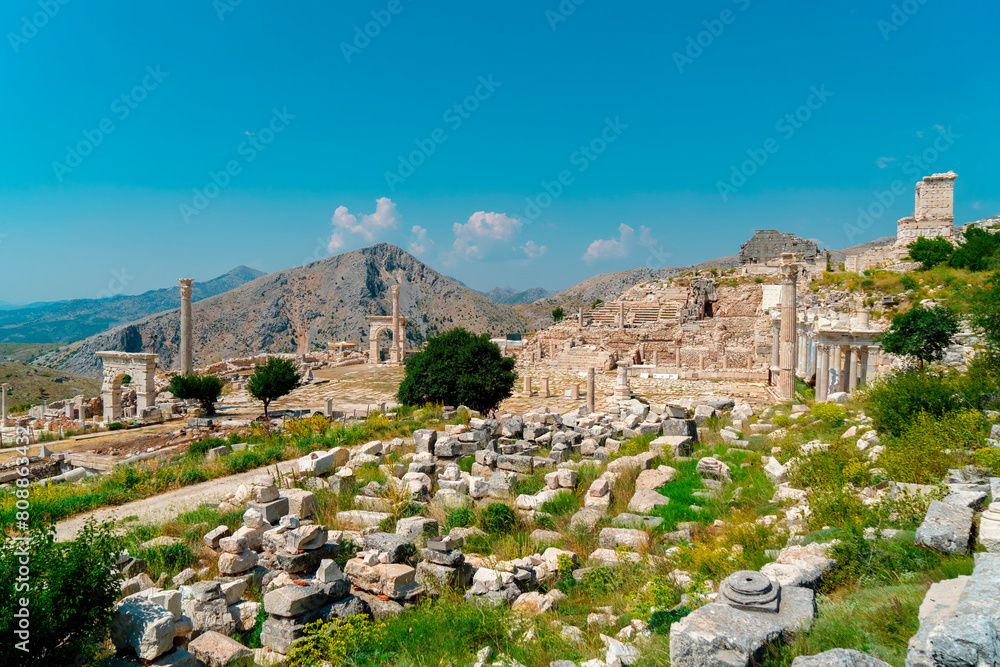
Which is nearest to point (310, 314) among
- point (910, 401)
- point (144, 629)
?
point (910, 401)

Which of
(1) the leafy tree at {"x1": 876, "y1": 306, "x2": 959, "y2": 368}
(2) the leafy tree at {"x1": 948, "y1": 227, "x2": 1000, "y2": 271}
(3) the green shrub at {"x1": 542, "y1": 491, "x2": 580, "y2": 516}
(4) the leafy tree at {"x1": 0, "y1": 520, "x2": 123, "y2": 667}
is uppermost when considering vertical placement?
(2) the leafy tree at {"x1": 948, "y1": 227, "x2": 1000, "y2": 271}

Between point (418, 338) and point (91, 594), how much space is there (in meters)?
102

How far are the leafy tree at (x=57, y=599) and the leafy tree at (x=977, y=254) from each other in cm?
3406

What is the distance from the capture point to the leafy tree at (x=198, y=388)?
71.9ft

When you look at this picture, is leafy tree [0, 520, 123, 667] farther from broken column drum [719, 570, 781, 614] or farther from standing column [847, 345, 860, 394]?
standing column [847, 345, 860, 394]

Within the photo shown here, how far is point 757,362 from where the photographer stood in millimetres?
32344

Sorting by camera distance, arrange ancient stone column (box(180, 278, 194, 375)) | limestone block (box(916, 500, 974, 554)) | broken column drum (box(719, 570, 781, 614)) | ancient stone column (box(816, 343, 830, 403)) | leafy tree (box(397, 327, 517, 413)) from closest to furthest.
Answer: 1. broken column drum (box(719, 570, 781, 614))
2. limestone block (box(916, 500, 974, 554))
3. leafy tree (box(397, 327, 517, 413))
4. ancient stone column (box(816, 343, 830, 403))
5. ancient stone column (box(180, 278, 194, 375))

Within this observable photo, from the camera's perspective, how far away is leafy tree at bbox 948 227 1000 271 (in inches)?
1054

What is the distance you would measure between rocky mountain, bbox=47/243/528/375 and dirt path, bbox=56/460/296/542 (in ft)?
268

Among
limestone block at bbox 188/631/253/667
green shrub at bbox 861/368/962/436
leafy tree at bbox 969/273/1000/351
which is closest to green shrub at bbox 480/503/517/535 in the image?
limestone block at bbox 188/631/253/667

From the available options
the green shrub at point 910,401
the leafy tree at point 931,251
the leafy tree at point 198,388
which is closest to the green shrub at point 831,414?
the green shrub at point 910,401

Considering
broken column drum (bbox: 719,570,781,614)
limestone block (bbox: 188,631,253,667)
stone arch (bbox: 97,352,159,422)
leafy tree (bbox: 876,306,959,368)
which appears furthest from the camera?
stone arch (bbox: 97,352,159,422)

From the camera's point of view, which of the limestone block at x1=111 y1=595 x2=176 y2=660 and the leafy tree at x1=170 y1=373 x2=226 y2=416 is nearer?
the limestone block at x1=111 y1=595 x2=176 y2=660

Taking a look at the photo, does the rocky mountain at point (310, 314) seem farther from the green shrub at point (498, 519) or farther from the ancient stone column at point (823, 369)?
the green shrub at point (498, 519)
